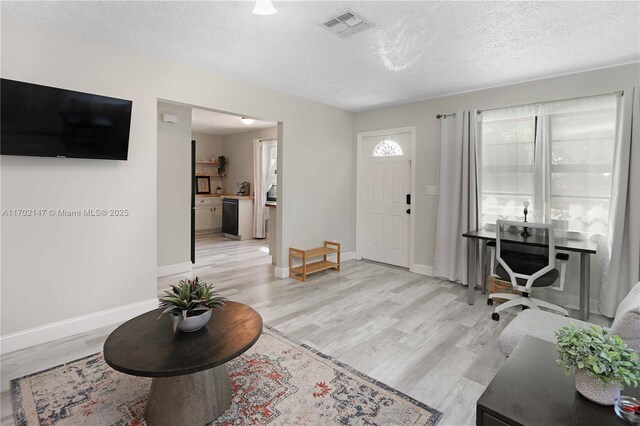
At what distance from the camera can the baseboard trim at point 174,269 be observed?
460cm

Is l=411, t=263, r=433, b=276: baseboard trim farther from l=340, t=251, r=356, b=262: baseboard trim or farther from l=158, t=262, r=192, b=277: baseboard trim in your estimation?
l=158, t=262, r=192, b=277: baseboard trim

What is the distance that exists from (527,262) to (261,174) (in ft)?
18.8

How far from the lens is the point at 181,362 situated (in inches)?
61.2

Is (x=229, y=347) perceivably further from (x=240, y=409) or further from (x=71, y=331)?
(x=71, y=331)

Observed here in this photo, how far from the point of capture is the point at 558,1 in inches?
84.0

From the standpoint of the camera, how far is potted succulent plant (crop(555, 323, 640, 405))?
1.02m

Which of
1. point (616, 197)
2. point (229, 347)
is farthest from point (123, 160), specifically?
point (616, 197)

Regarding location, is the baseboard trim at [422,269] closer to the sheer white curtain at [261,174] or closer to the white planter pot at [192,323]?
the white planter pot at [192,323]

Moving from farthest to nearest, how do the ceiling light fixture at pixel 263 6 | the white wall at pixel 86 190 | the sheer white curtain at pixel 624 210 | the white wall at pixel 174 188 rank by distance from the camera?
1. the white wall at pixel 174 188
2. the sheer white curtain at pixel 624 210
3. the white wall at pixel 86 190
4. the ceiling light fixture at pixel 263 6

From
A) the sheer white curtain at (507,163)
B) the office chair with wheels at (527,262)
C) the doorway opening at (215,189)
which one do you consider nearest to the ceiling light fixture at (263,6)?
the doorway opening at (215,189)

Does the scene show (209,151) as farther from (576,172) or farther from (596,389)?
(596,389)

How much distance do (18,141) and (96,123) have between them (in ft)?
1.77

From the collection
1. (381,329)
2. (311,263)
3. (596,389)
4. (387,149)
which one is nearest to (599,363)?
(596,389)

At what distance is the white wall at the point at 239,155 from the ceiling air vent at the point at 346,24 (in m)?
4.97
